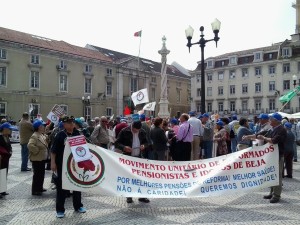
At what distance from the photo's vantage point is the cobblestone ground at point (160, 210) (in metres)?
5.77

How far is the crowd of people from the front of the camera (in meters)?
6.38

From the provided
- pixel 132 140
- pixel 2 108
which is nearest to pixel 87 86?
pixel 2 108

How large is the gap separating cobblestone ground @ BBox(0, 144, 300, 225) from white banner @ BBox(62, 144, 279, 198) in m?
0.33

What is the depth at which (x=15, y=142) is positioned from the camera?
25.3 metres

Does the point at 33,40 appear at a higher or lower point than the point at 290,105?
higher

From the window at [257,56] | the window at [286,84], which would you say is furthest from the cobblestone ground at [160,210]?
the window at [257,56]

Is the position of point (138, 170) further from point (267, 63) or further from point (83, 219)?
point (267, 63)

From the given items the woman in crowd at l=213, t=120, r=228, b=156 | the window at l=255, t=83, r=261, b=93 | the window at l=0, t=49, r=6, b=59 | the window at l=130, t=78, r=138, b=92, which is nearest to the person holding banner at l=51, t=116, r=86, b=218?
the woman in crowd at l=213, t=120, r=228, b=156

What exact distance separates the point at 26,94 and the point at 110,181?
37.9 meters

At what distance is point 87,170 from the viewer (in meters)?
6.24

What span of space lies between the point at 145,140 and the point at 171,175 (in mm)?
1173

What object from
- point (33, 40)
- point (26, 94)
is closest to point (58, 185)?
point (26, 94)

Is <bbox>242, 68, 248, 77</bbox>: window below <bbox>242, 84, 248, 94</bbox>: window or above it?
above

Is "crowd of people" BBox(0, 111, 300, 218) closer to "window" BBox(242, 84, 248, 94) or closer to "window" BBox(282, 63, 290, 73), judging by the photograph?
"window" BBox(282, 63, 290, 73)
